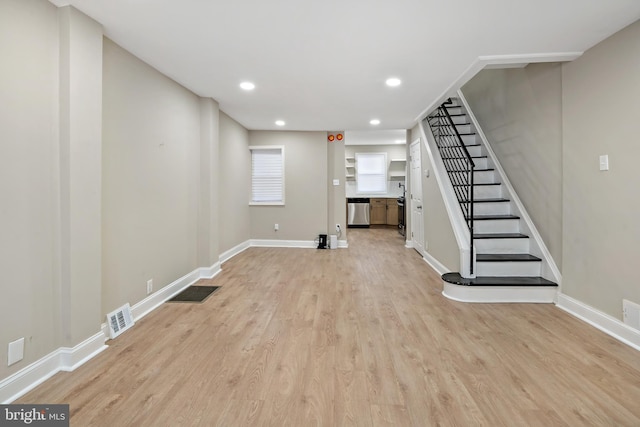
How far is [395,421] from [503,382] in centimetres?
82

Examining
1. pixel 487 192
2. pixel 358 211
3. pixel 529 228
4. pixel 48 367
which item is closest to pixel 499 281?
pixel 529 228

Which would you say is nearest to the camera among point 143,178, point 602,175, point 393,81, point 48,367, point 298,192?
point 48,367

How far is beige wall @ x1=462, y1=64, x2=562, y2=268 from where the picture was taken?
3.17m

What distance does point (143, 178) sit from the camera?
291 centimetres

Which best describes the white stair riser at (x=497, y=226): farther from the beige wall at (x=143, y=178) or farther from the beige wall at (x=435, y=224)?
the beige wall at (x=143, y=178)

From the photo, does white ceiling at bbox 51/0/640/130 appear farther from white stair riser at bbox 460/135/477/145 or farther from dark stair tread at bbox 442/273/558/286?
dark stair tread at bbox 442/273/558/286

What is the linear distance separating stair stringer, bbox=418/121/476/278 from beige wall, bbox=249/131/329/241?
220cm

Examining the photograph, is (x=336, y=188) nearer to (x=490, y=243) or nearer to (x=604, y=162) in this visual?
(x=490, y=243)

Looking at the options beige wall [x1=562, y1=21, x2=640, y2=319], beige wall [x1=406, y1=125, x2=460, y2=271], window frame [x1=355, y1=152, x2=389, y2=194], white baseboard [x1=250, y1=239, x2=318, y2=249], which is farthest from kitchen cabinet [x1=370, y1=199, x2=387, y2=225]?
beige wall [x1=562, y1=21, x2=640, y2=319]

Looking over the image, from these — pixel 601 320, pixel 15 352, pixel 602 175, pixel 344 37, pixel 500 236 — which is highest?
pixel 344 37

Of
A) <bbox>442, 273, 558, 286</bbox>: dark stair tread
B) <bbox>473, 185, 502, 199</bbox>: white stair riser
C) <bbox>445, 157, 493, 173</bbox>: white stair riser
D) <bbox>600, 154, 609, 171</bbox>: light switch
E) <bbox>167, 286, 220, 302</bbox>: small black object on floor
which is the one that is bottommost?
<bbox>167, 286, 220, 302</bbox>: small black object on floor

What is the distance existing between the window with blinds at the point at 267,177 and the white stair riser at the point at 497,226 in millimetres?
3815

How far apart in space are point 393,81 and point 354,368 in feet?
9.80

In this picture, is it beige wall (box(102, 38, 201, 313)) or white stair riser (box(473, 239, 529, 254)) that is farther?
white stair riser (box(473, 239, 529, 254))
